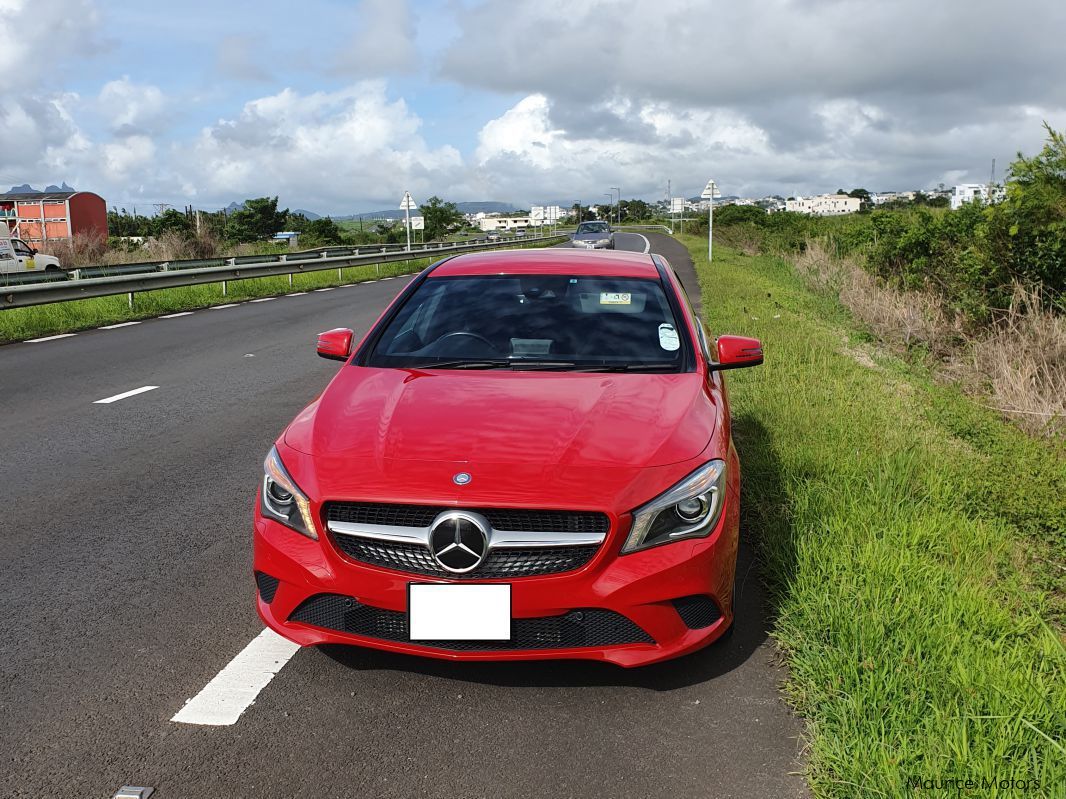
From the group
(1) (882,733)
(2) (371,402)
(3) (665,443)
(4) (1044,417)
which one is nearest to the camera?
(1) (882,733)

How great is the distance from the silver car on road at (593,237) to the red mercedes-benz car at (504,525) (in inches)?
1420

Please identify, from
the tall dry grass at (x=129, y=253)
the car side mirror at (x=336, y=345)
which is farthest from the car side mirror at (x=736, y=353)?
the tall dry grass at (x=129, y=253)

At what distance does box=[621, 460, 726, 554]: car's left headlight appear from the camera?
3023 mm

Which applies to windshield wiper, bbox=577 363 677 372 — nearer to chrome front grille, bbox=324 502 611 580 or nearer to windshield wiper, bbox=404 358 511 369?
windshield wiper, bbox=404 358 511 369

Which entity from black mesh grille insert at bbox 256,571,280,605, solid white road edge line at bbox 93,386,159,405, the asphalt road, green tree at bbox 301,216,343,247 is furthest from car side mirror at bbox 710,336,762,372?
green tree at bbox 301,216,343,247

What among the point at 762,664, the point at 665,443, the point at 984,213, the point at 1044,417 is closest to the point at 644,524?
the point at 665,443

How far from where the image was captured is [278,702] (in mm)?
3152

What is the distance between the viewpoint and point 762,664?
348 cm

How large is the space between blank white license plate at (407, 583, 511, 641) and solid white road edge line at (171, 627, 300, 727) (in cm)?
72

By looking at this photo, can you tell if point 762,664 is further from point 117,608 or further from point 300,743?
point 117,608

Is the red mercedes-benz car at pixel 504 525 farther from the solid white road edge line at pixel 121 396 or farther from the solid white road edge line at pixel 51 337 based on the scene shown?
the solid white road edge line at pixel 51 337

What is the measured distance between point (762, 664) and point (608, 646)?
764 mm

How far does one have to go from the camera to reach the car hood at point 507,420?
Result: 10.5ft

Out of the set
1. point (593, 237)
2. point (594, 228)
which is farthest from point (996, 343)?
point (594, 228)
